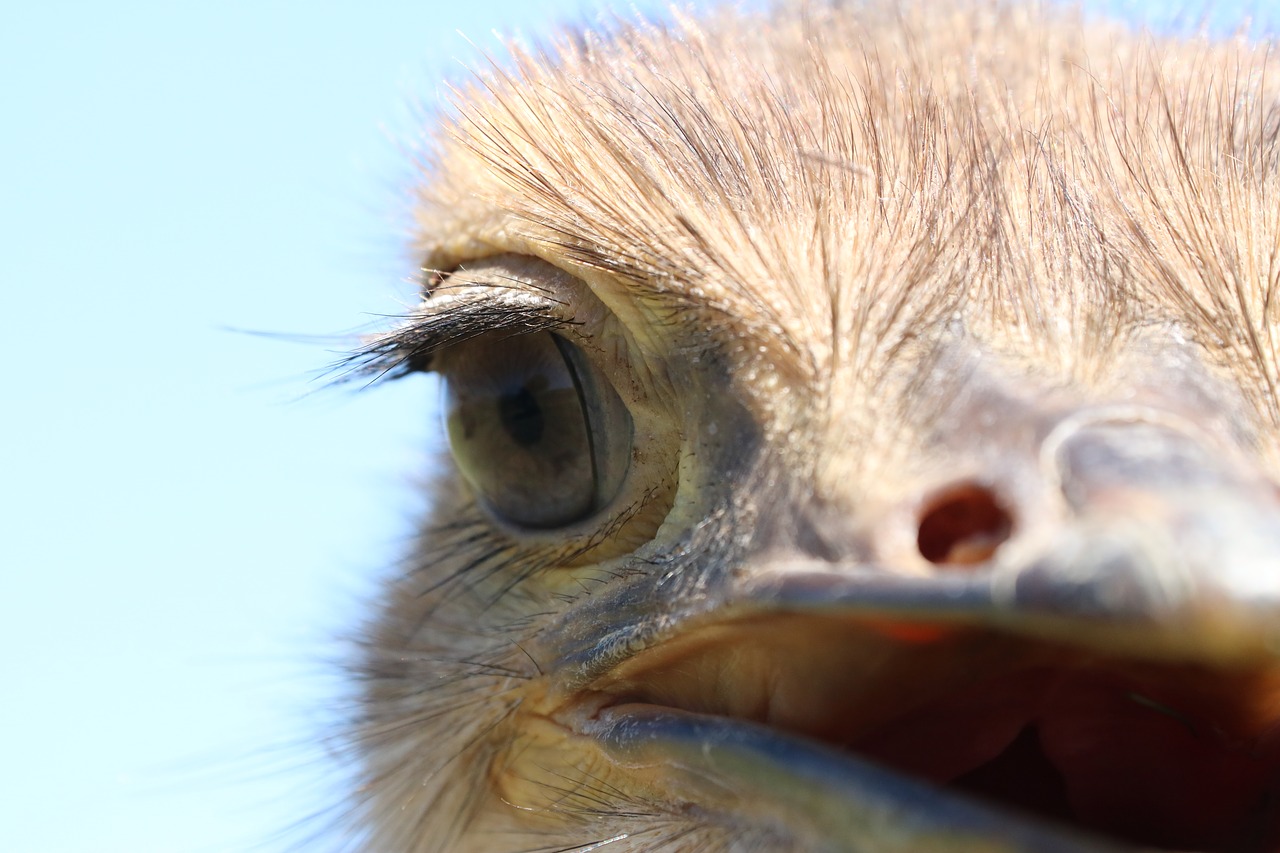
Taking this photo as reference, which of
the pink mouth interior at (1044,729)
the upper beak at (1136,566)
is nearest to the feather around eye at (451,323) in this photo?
the pink mouth interior at (1044,729)

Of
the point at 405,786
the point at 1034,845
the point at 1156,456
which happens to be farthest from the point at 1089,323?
the point at 405,786

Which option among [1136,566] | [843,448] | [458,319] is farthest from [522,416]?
[1136,566]

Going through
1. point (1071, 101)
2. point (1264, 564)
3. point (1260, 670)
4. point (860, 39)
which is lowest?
point (1260, 670)

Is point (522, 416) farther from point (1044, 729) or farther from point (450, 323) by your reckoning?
point (1044, 729)

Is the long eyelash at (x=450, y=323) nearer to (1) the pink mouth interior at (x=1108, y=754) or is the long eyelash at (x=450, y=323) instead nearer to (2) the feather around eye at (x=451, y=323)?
(2) the feather around eye at (x=451, y=323)

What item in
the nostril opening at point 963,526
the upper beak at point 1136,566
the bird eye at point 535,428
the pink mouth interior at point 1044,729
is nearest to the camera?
the upper beak at point 1136,566

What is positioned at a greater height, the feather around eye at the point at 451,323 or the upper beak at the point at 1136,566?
the feather around eye at the point at 451,323

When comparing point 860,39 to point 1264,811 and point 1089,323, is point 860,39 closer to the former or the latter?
point 1089,323
